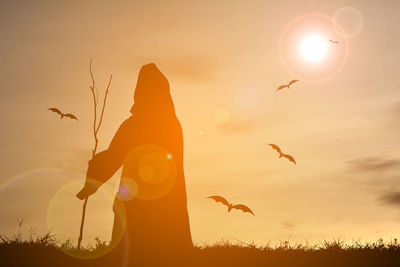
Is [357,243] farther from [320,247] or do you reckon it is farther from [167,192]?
[167,192]

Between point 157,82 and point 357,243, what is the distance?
6.08 metres

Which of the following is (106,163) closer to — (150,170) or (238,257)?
(150,170)

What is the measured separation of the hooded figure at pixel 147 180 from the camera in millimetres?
12438

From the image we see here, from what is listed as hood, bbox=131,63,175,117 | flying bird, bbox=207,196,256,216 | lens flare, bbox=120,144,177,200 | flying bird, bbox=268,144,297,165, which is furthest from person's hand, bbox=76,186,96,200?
flying bird, bbox=268,144,297,165

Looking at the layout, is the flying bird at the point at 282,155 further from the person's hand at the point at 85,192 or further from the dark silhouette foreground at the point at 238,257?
the person's hand at the point at 85,192

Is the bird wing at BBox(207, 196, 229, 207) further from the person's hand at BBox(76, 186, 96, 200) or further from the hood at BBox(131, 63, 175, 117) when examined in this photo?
the person's hand at BBox(76, 186, 96, 200)

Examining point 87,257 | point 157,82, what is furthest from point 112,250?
point 157,82

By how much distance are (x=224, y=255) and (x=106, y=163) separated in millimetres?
3334

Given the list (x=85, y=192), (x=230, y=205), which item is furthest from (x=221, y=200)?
(x=85, y=192)

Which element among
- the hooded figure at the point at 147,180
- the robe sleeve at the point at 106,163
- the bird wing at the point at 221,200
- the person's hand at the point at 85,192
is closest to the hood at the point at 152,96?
the hooded figure at the point at 147,180

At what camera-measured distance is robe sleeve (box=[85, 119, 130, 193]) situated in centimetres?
1258

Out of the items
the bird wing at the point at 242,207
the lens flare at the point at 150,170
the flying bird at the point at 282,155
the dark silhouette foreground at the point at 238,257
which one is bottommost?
the dark silhouette foreground at the point at 238,257

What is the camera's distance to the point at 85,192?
1242 cm

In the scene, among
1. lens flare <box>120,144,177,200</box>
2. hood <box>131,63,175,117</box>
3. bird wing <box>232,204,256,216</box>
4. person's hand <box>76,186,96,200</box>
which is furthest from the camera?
hood <box>131,63,175,117</box>
